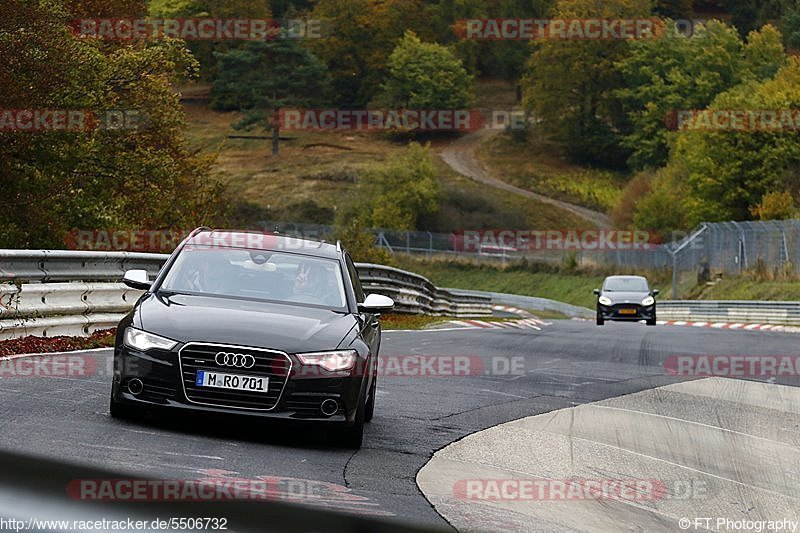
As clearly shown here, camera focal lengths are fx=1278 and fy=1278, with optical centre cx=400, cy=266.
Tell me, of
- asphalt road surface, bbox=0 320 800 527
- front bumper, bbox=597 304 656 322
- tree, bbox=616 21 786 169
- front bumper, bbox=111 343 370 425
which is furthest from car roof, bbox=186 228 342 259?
tree, bbox=616 21 786 169

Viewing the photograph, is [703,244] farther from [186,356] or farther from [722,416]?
[186,356]

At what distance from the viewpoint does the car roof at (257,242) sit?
33.8 feet

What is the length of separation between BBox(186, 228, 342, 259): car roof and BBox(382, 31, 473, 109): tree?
12632cm

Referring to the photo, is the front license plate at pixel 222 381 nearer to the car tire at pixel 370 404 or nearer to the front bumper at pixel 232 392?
the front bumper at pixel 232 392

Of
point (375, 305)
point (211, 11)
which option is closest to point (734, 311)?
point (375, 305)

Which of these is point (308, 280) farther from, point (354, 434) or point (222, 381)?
point (222, 381)

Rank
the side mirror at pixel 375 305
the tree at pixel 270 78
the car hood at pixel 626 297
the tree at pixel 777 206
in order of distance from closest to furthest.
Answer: the side mirror at pixel 375 305 → the car hood at pixel 626 297 → the tree at pixel 777 206 → the tree at pixel 270 78

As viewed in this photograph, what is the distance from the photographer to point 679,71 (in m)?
124

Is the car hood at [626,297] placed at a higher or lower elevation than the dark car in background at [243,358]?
lower

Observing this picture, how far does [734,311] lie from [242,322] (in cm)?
3486

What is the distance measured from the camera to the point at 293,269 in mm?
10148

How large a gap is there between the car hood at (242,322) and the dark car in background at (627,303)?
2687cm

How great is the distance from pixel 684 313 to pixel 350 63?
112100 mm

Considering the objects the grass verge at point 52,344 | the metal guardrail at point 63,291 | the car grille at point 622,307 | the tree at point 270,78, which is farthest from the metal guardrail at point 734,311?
the tree at point 270,78
